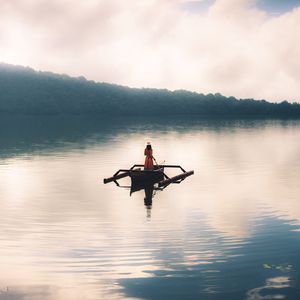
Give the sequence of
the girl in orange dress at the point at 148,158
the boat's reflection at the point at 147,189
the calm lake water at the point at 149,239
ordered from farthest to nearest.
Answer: the girl in orange dress at the point at 148,158 → the boat's reflection at the point at 147,189 → the calm lake water at the point at 149,239

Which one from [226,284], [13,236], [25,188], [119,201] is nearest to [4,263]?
[13,236]

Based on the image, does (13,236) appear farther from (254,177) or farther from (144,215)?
(254,177)

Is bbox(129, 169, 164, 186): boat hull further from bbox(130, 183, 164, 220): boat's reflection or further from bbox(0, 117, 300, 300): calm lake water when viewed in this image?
bbox(0, 117, 300, 300): calm lake water

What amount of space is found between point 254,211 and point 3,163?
29.2 m

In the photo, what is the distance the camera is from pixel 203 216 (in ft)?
76.0

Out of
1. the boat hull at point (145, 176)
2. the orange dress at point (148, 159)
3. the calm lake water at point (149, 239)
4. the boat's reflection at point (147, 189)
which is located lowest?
the calm lake water at point (149, 239)

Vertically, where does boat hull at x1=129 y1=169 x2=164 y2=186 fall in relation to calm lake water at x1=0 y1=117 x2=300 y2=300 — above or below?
above

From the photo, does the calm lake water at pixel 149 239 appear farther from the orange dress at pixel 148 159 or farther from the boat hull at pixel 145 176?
the orange dress at pixel 148 159

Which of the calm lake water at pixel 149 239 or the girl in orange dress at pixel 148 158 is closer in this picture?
the calm lake water at pixel 149 239

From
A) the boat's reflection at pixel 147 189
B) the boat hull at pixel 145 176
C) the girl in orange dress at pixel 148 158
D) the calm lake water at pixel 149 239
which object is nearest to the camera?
the calm lake water at pixel 149 239

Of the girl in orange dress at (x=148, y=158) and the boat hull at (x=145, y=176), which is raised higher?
the girl in orange dress at (x=148, y=158)

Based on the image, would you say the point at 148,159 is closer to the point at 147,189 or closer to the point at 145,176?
the point at 145,176

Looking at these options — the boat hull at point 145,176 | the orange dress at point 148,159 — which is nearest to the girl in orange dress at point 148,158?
the orange dress at point 148,159

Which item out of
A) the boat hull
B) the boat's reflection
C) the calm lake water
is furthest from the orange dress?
the calm lake water
